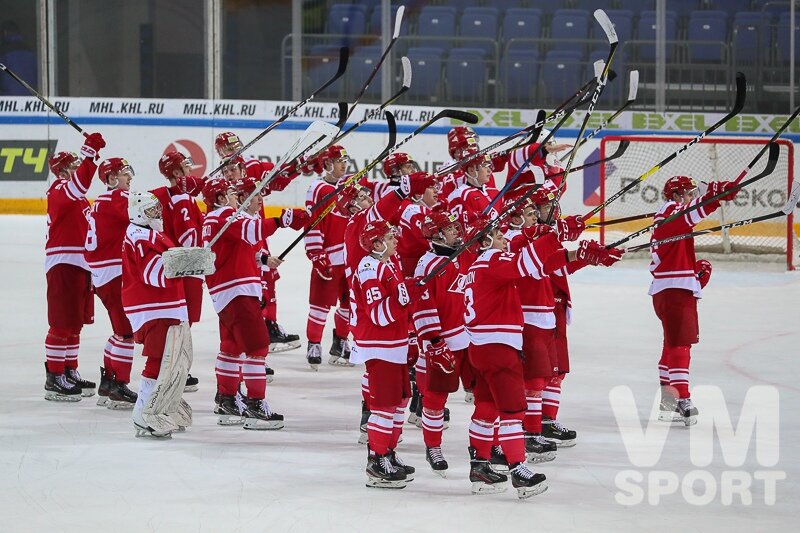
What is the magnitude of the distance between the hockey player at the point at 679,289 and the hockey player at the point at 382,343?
1627 millimetres

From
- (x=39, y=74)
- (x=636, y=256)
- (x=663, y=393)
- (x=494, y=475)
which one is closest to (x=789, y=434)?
(x=663, y=393)

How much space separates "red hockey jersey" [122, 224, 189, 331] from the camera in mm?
5543

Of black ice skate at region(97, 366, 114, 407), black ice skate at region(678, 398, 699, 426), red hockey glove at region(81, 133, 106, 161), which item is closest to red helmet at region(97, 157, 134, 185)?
red hockey glove at region(81, 133, 106, 161)

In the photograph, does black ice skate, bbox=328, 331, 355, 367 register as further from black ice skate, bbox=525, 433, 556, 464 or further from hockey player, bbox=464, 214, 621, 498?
hockey player, bbox=464, 214, 621, 498

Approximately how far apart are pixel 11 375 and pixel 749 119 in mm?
8087

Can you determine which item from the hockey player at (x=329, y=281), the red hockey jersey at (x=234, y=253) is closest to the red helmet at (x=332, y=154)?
the hockey player at (x=329, y=281)

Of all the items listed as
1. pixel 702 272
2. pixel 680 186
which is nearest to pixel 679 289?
pixel 702 272

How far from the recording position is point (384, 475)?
484 centimetres

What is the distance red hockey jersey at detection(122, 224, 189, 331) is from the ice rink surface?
0.54m

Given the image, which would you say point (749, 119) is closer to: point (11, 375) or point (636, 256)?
point (636, 256)

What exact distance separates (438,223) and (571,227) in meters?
0.49

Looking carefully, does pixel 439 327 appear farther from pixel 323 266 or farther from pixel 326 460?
pixel 323 266

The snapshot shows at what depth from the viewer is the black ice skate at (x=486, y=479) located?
4820mm

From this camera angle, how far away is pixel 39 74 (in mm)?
13180
